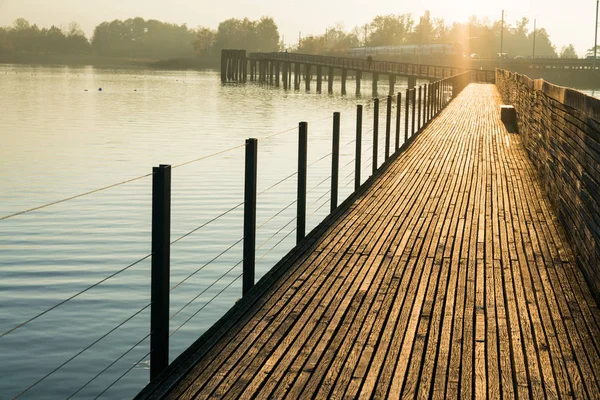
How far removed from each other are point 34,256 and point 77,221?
96.2 inches

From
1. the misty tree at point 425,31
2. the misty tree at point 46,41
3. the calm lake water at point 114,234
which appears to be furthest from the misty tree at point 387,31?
the calm lake water at point 114,234

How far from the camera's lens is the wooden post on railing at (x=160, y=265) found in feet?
13.8

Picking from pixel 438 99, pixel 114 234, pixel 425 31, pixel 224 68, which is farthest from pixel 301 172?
pixel 425 31

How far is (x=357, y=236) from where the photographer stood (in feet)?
24.8

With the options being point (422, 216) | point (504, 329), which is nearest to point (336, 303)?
point (504, 329)

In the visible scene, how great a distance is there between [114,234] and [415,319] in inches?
323

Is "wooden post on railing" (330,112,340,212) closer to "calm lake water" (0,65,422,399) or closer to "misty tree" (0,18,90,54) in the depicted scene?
"calm lake water" (0,65,422,399)

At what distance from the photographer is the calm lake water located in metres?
7.57

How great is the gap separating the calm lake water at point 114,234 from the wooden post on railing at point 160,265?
0.13 m

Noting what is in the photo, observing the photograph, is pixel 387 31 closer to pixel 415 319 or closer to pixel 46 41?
pixel 46 41

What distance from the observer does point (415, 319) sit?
5.12 metres

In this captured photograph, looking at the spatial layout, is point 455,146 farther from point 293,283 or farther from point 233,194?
point 293,283

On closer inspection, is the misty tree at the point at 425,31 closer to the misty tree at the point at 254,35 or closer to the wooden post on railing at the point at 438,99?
the misty tree at the point at 254,35

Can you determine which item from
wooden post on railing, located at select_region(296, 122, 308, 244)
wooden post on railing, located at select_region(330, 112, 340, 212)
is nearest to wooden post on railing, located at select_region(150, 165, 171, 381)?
wooden post on railing, located at select_region(296, 122, 308, 244)
